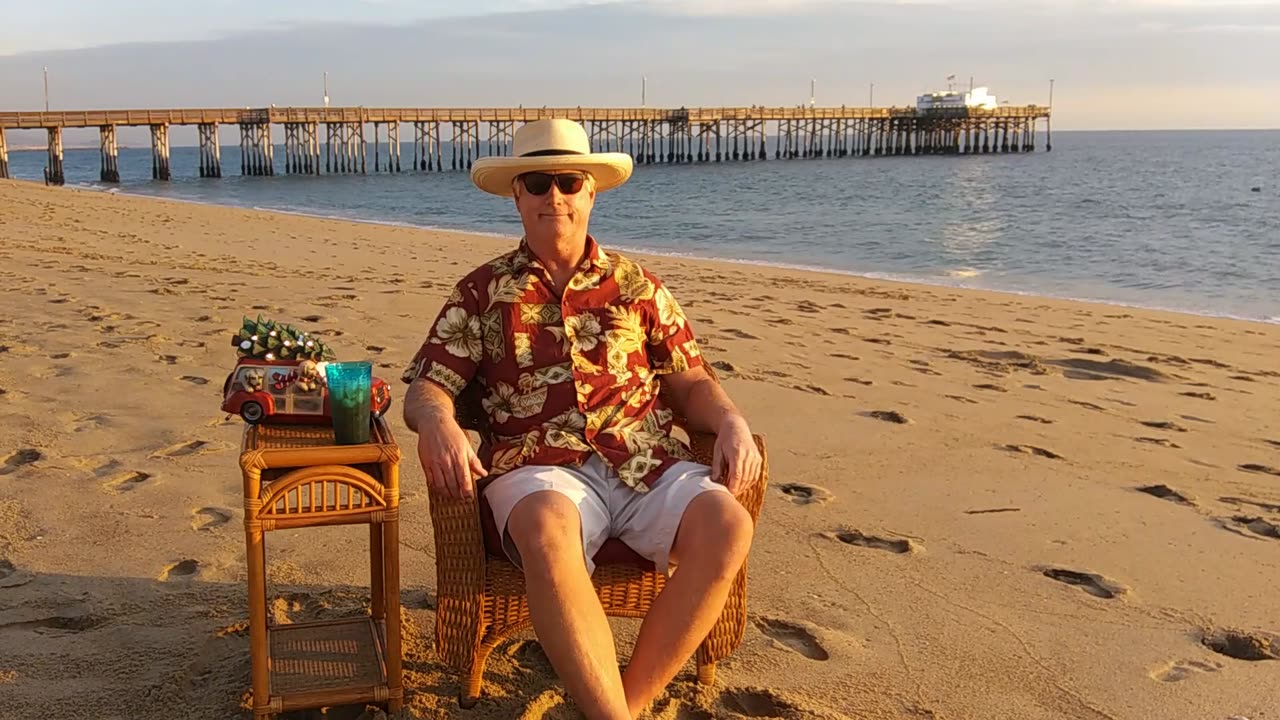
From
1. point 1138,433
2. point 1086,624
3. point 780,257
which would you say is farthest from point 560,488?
point 780,257

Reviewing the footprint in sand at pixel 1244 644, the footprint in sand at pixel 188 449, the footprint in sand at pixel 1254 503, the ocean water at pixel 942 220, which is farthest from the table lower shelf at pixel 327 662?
the ocean water at pixel 942 220

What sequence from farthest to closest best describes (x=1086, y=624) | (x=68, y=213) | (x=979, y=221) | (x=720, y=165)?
(x=720, y=165)
(x=979, y=221)
(x=68, y=213)
(x=1086, y=624)

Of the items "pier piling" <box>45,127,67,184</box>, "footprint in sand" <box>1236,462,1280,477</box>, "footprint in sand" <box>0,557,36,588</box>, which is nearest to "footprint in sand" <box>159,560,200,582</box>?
"footprint in sand" <box>0,557,36,588</box>

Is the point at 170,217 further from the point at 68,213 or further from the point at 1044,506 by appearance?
the point at 1044,506

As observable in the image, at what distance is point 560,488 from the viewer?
2357mm

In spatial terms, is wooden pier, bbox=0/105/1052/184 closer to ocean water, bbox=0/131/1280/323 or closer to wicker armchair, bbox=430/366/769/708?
ocean water, bbox=0/131/1280/323

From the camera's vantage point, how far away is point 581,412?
2564mm

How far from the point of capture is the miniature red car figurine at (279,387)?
243cm

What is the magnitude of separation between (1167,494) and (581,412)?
8.70 ft

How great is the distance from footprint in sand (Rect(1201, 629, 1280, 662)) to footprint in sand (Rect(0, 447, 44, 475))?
397 cm

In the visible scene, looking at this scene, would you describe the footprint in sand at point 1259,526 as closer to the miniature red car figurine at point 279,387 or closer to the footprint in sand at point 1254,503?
the footprint in sand at point 1254,503

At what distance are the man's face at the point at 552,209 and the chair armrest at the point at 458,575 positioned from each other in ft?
2.39

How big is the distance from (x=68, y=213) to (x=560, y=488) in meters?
16.9

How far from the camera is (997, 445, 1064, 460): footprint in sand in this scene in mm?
4465
